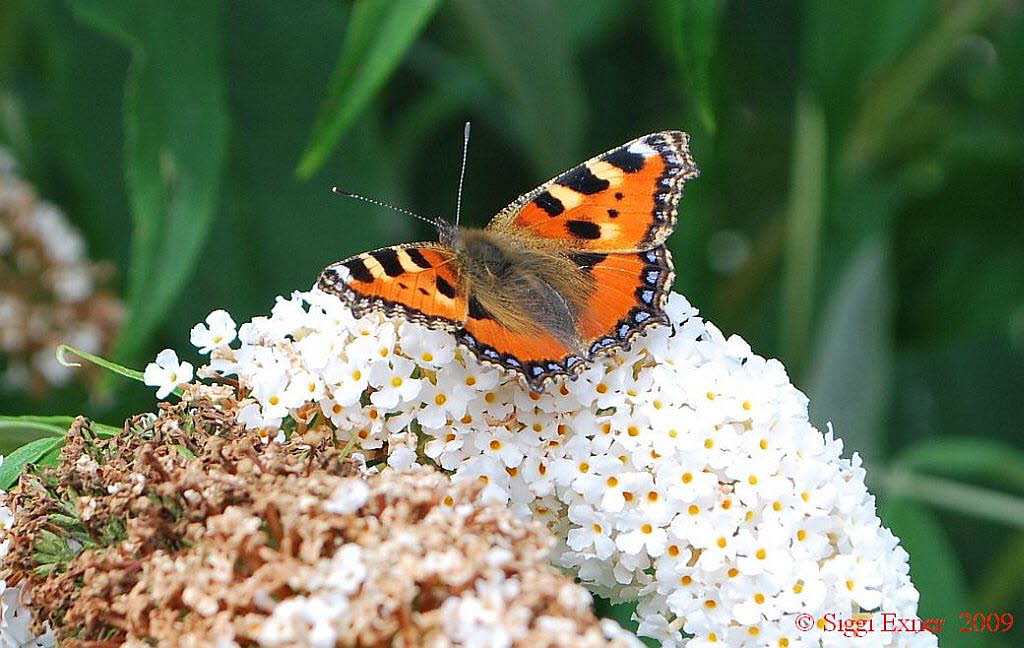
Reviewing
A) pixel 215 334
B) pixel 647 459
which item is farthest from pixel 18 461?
pixel 647 459

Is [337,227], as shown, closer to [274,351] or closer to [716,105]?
[716,105]

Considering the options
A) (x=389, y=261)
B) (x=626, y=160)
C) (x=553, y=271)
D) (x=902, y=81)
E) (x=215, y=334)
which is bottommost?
(x=215, y=334)

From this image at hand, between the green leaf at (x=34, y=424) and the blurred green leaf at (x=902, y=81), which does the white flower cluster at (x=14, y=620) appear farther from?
the blurred green leaf at (x=902, y=81)

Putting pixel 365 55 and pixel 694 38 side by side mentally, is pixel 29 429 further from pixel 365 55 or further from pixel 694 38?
pixel 694 38

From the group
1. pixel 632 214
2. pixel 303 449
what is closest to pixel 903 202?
pixel 632 214

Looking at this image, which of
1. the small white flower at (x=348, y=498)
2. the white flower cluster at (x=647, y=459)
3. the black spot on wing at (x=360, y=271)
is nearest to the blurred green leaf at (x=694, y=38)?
the white flower cluster at (x=647, y=459)

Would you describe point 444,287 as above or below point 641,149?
below

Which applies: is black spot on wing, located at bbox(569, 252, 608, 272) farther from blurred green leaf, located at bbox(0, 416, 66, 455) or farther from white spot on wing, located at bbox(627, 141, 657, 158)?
blurred green leaf, located at bbox(0, 416, 66, 455)
